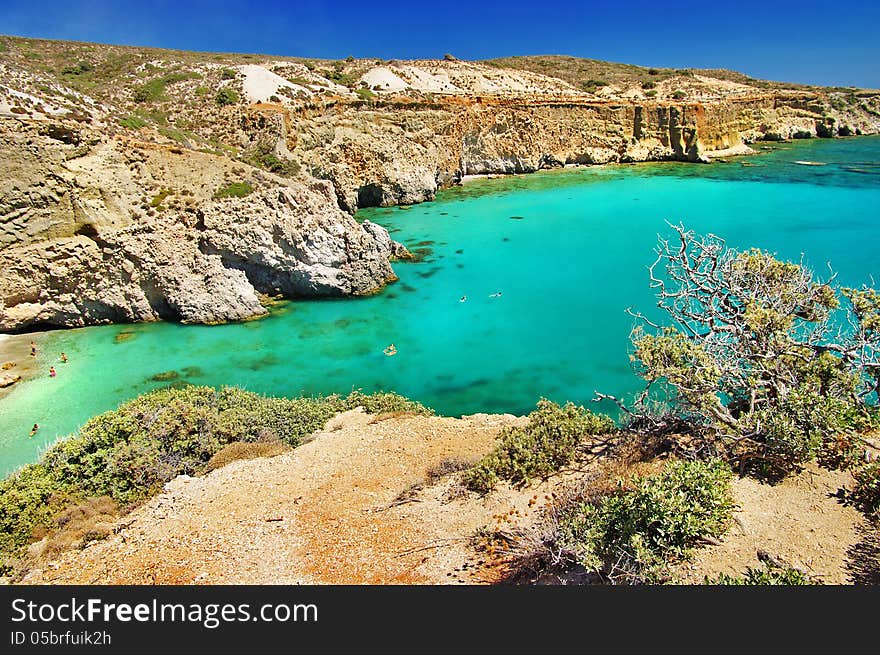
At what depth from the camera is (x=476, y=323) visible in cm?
2300

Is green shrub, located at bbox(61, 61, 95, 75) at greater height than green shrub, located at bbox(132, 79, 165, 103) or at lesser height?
greater

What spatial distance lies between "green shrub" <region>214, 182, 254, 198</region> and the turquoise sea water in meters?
6.05

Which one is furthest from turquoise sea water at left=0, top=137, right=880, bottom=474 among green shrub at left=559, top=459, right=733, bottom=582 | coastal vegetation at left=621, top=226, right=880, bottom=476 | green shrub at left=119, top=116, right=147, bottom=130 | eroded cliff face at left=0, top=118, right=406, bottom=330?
green shrub at left=119, top=116, right=147, bottom=130

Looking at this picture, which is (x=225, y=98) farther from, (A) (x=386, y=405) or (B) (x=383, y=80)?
(A) (x=386, y=405)

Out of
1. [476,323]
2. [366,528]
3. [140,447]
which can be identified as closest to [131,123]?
[476,323]

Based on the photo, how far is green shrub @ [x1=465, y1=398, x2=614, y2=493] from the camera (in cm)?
889

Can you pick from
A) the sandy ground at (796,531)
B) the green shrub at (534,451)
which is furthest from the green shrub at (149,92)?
the sandy ground at (796,531)

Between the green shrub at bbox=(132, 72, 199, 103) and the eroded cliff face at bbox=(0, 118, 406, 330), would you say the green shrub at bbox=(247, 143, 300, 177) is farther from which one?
the green shrub at bbox=(132, 72, 199, 103)

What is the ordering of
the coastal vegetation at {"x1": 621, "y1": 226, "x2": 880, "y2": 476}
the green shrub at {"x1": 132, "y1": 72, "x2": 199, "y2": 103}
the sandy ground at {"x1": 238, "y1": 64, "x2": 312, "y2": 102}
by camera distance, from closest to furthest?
the coastal vegetation at {"x1": 621, "y1": 226, "x2": 880, "y2": 476}, the green shrub at {"x1": 132, "y1": 72, "x2": 199, "y2": 103}, the sandy ground at {"x1": 238, "y1": 64, "x2": 312, "y2": 102}

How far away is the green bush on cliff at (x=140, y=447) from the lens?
9422 millimetres

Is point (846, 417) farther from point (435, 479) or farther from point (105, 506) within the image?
point (105, 506)

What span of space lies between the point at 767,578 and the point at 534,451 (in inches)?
184

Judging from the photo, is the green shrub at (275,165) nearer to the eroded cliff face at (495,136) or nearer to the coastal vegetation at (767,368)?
the eroded cliff face at (495,136)

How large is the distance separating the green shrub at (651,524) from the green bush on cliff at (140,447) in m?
8.67
